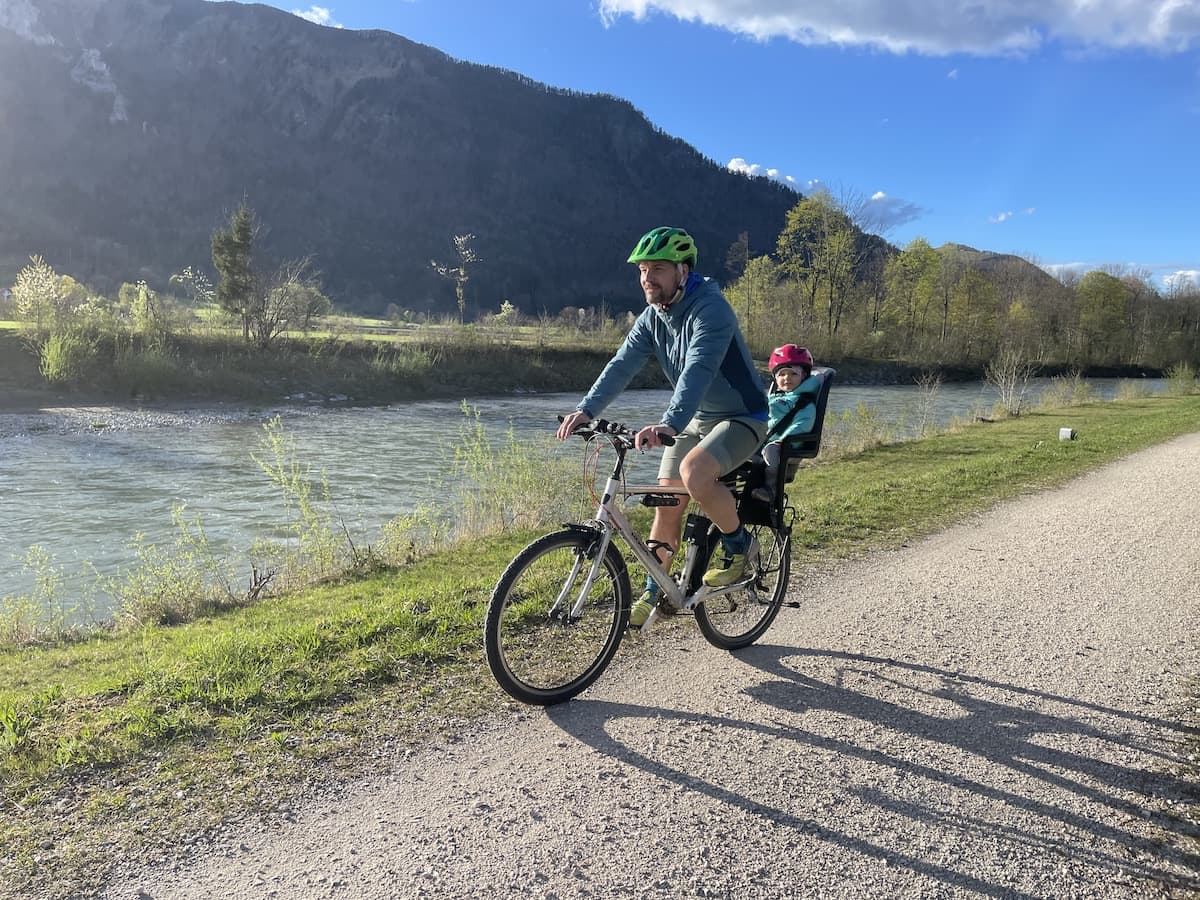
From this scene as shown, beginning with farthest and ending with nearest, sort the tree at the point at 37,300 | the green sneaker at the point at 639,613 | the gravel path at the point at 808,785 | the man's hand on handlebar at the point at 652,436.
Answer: the tree at the point at 37,300 → the green sneaker at the point at 639,613 → the man's hand on handlebar at the point at 652,436 → the gravel path at the point at 808,785

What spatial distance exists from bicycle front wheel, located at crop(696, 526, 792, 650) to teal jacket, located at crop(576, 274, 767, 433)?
85 cm

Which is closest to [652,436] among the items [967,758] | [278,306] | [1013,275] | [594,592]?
[594,592]

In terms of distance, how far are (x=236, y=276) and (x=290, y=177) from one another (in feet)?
475

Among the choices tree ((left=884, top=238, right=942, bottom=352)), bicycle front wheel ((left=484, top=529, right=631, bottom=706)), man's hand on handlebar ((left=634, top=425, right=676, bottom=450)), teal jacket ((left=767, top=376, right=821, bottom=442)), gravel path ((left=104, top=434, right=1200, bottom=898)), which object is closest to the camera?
gravel path ((left=104, top=434, right=1200, bottom=898))

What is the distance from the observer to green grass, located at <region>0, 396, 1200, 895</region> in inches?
108

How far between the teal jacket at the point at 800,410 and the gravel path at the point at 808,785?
54.0 inches

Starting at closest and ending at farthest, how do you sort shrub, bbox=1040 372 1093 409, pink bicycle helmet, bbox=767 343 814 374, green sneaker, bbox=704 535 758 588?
green sneaker, bbox=704 535 758 588 < pink bicycle helmet, bbox=767 343 814 374 < shrub, bbox=1040 372 1093 409

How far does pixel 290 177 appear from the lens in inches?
6181

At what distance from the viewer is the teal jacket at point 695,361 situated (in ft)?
11.7

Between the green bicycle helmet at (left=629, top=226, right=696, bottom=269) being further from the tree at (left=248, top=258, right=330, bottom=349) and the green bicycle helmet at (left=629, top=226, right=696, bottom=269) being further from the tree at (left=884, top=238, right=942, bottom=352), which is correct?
the tree at (left=884, top=238, right=942, bottom=352)

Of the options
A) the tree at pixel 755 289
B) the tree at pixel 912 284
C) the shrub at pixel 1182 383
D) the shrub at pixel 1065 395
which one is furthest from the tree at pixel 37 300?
the tree at pixel 912 284

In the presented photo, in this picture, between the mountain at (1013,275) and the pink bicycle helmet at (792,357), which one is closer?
the pink bicycle helmet at (792,357)

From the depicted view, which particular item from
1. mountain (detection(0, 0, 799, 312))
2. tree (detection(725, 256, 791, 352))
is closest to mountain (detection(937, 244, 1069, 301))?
tree (detection(725, 256, 791, 352))

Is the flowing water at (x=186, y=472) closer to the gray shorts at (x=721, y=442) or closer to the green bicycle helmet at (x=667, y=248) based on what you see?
the gray shorts at (x=721, y=442)
